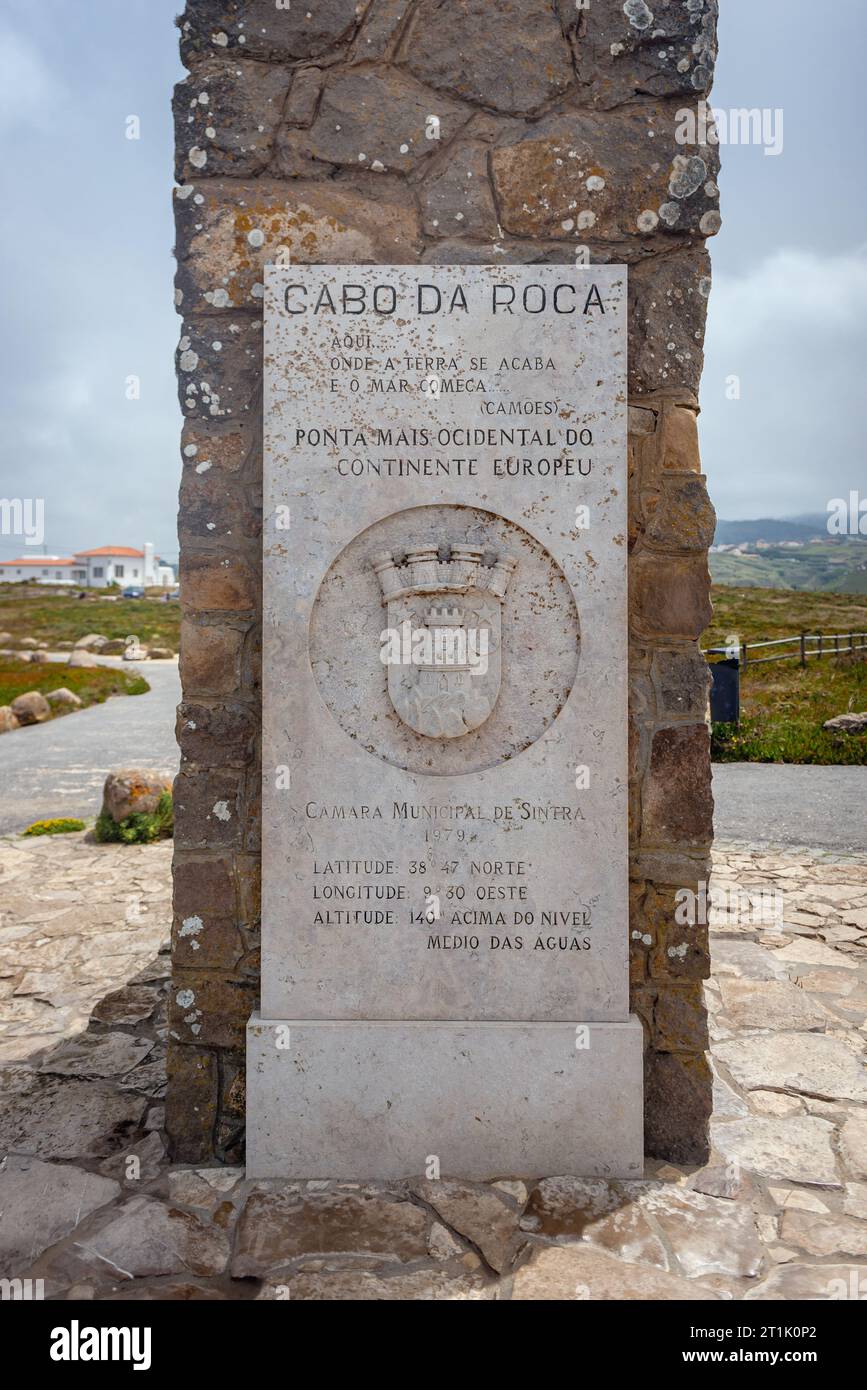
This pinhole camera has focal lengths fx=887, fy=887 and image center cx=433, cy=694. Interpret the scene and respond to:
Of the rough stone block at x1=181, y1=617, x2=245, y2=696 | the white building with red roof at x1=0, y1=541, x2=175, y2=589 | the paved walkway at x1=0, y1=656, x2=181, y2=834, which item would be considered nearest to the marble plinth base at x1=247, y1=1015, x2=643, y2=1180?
the rough stone block at x1=181, y1=617, x2=245, y2=696

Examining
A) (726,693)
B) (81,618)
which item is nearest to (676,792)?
(726,693)

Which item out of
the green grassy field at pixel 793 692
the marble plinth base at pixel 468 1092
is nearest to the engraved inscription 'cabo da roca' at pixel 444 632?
the marble plinth base at pixel 468 1092

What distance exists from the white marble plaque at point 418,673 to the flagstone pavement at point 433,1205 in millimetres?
163

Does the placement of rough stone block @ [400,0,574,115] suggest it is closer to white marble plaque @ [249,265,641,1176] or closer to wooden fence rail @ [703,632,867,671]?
white marble plaque @ [249,265,641,1176]

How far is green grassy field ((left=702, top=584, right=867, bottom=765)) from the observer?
990 cm

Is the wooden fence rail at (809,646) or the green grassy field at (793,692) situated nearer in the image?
the green grassy field at (793,692)

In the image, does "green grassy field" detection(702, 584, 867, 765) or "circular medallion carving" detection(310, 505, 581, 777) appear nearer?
"circular medallion carving" detection(310, 505, 581, 777)

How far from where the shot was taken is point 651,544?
2547 millimetres

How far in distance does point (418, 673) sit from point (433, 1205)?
4.57 ft

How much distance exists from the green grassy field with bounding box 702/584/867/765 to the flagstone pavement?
21.9 ft

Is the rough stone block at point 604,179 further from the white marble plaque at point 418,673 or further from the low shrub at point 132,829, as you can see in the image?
the low shrub at point 132,829

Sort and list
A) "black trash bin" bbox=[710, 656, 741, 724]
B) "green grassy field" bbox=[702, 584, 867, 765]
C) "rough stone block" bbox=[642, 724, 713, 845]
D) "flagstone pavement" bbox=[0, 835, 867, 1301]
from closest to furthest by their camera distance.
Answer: "flagstone pavement" bbox=[0, 835, 867, 1301] → "rough stone block" bbox=[642, 724, 713, 845] → "green grassy field" bbox=[702, 584, 867, 765] → "black trash bin" bbox=[710, 656, 741, 724]

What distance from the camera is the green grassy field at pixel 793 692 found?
9898 millimetres
